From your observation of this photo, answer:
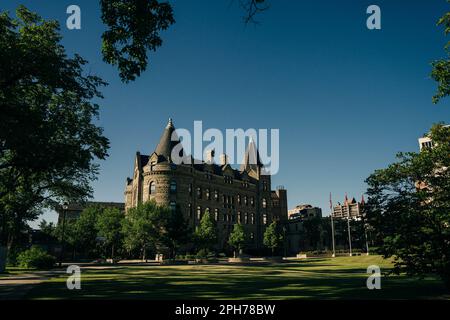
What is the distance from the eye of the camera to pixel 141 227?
158 feet

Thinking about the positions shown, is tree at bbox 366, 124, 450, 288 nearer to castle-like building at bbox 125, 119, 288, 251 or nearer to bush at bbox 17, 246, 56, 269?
bush at bbox 17, 246, 56, 269

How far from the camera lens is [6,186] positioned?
24344 millimetres

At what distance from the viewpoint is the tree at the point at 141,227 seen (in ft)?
159

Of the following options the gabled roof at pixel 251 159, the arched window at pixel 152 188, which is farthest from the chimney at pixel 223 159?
the arched window at pixel 152 188

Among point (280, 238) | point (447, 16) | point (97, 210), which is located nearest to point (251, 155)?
point (280, 238)

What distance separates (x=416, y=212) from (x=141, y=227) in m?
40.2

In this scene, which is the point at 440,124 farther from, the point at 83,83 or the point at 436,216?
the point at 83,83

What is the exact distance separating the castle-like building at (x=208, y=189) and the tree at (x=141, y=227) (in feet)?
32.2

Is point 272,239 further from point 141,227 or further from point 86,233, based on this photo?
Result: point 86,233

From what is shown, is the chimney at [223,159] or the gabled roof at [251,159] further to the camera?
the gabled roof at [251,159]

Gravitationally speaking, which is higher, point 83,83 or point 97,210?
point 83,83

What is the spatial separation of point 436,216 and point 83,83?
66.9ft

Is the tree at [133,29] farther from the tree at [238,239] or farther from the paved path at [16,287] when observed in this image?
the tree at [238,239]
